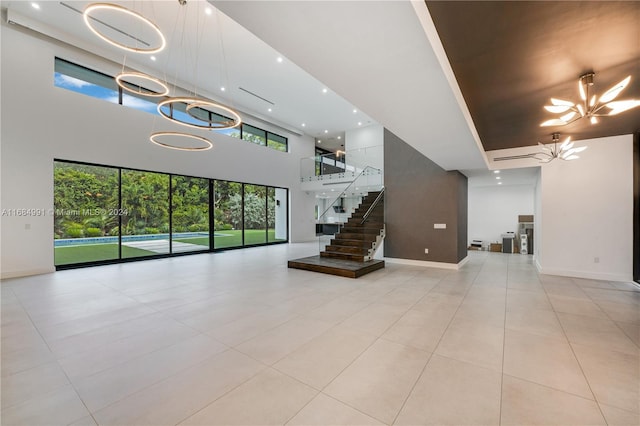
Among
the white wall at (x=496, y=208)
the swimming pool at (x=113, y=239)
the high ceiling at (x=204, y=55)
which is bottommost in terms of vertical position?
the swimming pool at (x=113, y=239)

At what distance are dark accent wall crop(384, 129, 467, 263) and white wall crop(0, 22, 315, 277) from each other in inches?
303

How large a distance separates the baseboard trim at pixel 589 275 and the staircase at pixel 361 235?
433 centimetres

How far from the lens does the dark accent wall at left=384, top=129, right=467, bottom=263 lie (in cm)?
738

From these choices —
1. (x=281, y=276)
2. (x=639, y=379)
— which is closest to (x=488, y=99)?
(x=639, y=379)

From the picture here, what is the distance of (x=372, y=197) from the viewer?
9.07 meters

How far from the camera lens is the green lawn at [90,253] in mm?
6941

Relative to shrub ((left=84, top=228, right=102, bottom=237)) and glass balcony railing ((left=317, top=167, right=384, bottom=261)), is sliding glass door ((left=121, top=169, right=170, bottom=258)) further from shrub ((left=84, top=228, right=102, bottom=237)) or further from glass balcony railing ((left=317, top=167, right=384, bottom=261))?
glass balcony railing ((left=317, top=167, right=384, bottom=261))

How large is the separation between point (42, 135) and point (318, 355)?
853 cm

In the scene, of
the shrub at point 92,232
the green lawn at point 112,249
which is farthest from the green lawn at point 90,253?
the shrub at point 92,232

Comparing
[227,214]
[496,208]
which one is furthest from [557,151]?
[227,214]

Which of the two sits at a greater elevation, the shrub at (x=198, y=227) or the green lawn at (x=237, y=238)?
the shrub at (x=198, y=227)

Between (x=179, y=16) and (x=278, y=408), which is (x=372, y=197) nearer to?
(x=179, y=16)

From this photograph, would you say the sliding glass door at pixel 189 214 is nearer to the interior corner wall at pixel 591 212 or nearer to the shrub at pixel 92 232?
the shrub at pixel 92 232

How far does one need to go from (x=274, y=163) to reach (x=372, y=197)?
587 cm
